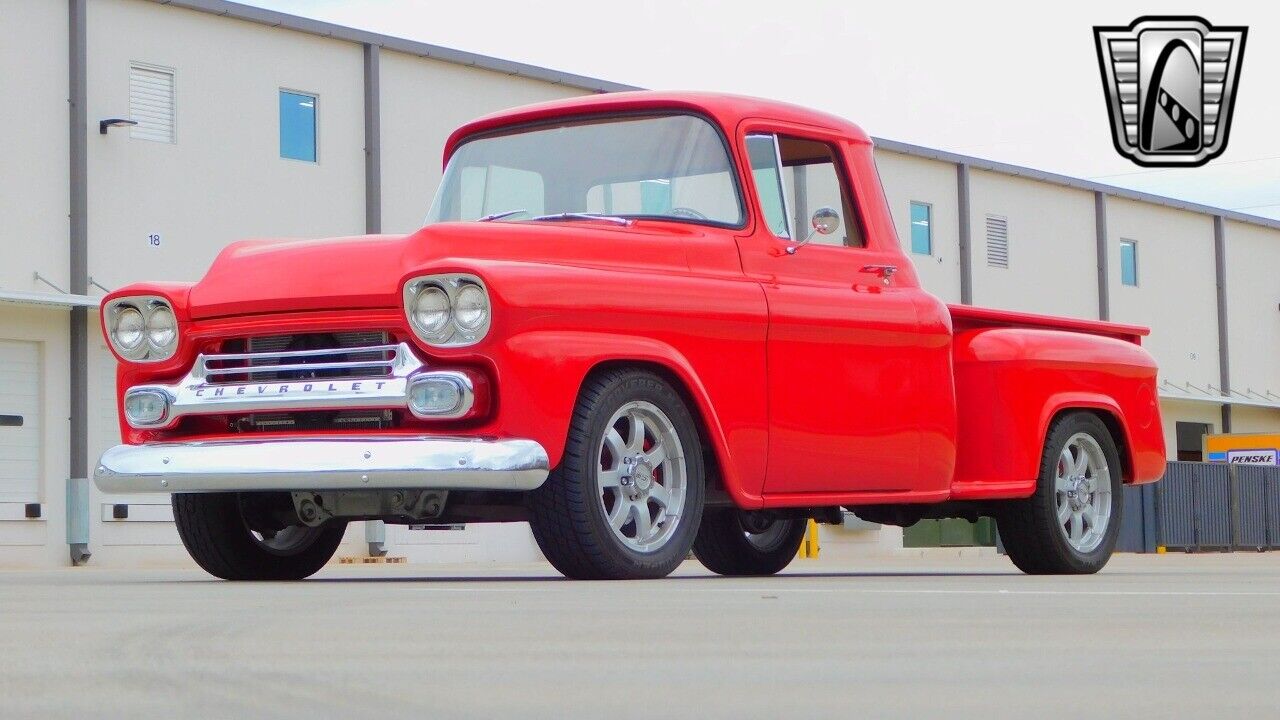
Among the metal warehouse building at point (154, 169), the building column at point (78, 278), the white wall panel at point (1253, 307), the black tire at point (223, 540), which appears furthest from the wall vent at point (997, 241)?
the black tire at point (223, 540)

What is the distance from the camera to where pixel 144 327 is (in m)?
8.80

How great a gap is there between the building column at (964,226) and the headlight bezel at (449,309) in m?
31.8

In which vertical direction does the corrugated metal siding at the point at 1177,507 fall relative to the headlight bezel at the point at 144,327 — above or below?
below

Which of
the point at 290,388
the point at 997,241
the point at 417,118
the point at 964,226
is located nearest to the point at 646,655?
the point at 290,388

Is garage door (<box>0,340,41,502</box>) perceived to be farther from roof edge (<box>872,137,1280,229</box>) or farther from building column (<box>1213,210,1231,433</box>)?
building column (<box>1213,210,1231,433</box>)

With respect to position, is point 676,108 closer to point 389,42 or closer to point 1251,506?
point 389,42

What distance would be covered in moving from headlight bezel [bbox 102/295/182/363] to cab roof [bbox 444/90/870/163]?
1.66 m

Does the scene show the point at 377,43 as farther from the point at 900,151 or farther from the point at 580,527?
the point at 580,527

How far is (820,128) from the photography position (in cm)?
1002

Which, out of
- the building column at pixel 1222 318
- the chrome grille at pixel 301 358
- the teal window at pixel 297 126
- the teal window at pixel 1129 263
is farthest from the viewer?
the building column at pixel 1222 318

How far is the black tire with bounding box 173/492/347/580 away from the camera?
9125 mm

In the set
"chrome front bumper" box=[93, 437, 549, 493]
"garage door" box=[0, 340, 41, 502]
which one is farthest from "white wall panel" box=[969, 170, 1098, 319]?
"chrome front bumper" box=[93, 437, 549, 493]

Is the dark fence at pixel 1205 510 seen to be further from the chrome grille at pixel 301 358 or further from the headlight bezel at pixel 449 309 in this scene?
the headlight bezel at pixel 449 309

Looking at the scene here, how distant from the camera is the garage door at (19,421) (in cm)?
2453
